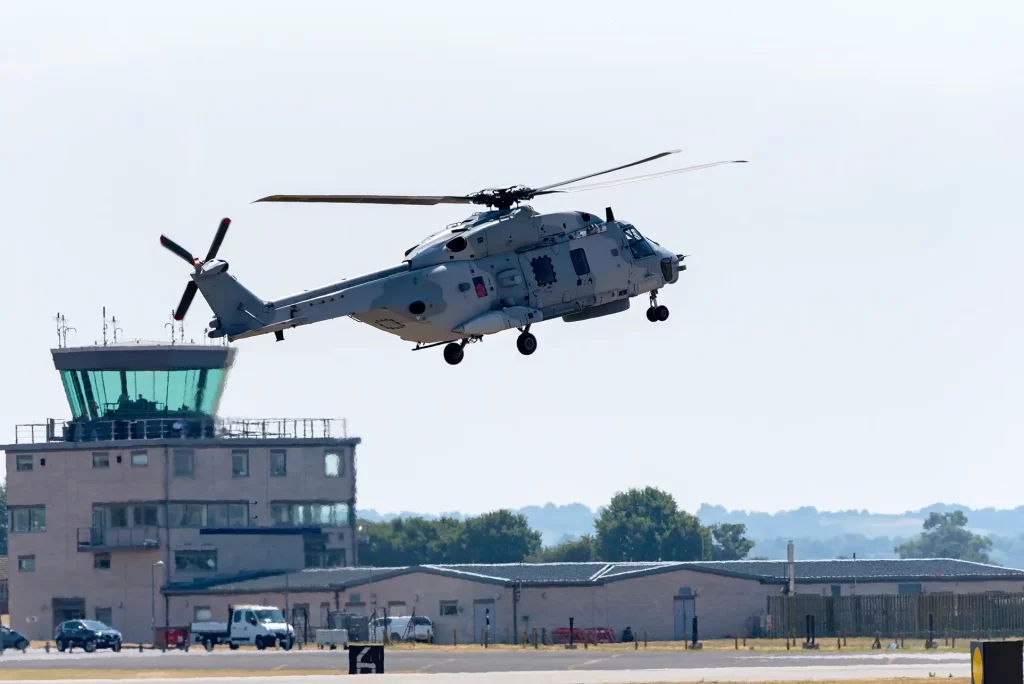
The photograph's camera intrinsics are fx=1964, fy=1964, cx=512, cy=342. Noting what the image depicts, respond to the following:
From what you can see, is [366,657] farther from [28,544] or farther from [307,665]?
[28,544]

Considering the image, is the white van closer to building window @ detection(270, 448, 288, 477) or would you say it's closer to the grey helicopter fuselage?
building window @ detection(270, 448, 288, 477)

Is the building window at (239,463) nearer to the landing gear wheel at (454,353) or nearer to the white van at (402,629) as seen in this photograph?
the white van at (402,629)

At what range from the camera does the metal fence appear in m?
120

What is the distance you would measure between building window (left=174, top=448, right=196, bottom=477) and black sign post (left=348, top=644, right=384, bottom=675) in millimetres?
60253

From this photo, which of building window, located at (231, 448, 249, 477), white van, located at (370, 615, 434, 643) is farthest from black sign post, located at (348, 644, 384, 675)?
building window, located at (231, 448, 249, 477)

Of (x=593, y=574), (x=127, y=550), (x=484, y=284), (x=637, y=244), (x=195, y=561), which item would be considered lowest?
(x=593, y=574)

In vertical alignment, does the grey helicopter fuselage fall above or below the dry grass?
above

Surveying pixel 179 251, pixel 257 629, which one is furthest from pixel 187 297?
pixel 257 629

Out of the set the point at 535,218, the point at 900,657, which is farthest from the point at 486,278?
the point at 900,657

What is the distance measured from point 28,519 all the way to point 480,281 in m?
85.3

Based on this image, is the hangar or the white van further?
the hangar

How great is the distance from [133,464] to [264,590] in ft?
48.6

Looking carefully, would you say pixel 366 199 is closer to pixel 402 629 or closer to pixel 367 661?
pixel 367 661

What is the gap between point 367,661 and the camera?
266 ft
